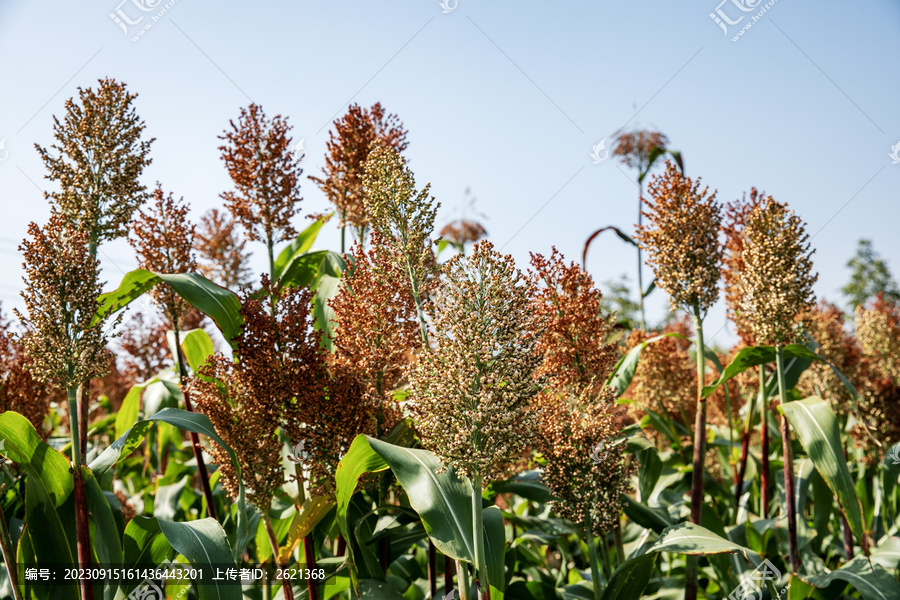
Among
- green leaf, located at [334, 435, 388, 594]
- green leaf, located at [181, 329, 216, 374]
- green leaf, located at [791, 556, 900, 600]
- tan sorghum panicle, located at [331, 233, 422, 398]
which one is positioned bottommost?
green leaf, located at [791, 556, 900, 600]

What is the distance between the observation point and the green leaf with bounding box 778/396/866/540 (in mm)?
2883

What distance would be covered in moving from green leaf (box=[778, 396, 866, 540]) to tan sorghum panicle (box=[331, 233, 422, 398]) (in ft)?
6.63

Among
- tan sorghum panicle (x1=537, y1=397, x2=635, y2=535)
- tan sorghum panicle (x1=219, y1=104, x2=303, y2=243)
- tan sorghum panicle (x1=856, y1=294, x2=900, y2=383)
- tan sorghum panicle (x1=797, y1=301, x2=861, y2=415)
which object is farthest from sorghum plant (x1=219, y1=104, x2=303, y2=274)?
tan sorghum panicle (x1=856, y1=294, x2=900, y2=383)

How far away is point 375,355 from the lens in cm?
259

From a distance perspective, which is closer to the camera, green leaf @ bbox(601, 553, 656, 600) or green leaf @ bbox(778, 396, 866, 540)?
green leaf @ bbox(601, 553, 656, 600)

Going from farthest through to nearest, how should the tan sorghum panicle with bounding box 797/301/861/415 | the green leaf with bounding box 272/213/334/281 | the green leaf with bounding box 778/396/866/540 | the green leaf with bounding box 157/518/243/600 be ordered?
the tan sorghum panicle with bounding box 797/301/861/415, the green leaf with bounding box 272/213/334/281, the green leaf with bounding box 778/396/866/540, the green leaf with bounding box 157/518/243/600

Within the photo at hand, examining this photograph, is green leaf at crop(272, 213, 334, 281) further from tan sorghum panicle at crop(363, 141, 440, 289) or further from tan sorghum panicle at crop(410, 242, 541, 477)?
tan sorghum panicle at crop(410, 242, 541, 477)

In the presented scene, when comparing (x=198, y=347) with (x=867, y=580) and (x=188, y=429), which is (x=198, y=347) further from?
(x=867, y=580)

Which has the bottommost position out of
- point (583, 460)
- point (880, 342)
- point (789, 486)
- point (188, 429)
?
point (789, 486)

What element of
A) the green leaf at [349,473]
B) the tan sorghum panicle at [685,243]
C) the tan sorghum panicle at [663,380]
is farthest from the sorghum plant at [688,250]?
the green leaf at [349,473]

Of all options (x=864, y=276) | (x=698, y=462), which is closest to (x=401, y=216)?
(x=698, y=462)

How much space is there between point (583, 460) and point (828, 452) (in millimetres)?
1251

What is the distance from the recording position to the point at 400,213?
2.54 metres

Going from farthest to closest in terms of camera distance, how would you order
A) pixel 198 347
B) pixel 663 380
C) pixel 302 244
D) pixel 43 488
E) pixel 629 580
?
pixel 663 380 < pixel 302 244 < pixel 198 347 < pixel 629 580 < pixel 43 488
